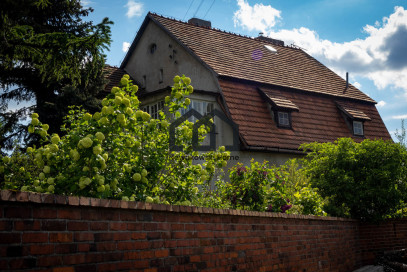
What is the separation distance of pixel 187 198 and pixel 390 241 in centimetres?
854

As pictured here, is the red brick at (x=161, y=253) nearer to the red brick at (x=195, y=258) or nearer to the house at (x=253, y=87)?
the red brick at (x=195, y=258)

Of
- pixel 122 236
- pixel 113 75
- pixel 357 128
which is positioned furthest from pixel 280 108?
pixel 122 236

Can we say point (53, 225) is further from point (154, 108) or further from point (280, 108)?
point (280, 108)

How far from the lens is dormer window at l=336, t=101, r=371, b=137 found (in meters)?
23.3

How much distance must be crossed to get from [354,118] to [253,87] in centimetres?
606

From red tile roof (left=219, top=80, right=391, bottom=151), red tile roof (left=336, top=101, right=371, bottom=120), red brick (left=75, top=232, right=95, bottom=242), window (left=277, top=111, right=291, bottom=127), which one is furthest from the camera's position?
red tile roof (left=336, top=101, right=371, bottom=120)

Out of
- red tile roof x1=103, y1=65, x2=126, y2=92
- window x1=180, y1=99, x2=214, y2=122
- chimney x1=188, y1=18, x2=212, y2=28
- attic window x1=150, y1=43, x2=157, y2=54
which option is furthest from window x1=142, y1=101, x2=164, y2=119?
chimney x1=188, y1=18, x2=212, y2=28

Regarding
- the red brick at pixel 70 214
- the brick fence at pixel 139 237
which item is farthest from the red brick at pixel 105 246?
the red brick at pixel 70 214

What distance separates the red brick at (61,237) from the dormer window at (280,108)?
55.8ft

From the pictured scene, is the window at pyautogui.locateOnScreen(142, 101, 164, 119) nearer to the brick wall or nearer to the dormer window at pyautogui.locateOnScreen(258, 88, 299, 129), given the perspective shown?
the dormer window at pyautogui.locateOnScreen(258, 88, 299, 129)

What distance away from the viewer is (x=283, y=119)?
67.7 feet

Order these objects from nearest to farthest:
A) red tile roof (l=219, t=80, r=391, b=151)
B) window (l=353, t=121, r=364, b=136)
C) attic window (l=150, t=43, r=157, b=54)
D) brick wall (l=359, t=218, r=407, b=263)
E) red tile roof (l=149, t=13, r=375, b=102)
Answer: brick wall (l=359, t=218, r=407, b=263) < red tile roof (l=219, t=80, r=391, b=151) < red tile roof (l=149, t=13, r=375, b=102) < attic window (l=150, t=43, r=157, b=54) < window (l=353, t=121, r=364, b=136)

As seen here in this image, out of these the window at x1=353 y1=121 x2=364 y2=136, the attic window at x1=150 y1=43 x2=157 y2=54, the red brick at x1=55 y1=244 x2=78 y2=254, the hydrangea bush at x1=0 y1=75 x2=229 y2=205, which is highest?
the attic window at x1=150 y1=43 x2=157 y2=54

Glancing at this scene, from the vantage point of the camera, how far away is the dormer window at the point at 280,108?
20.2m
